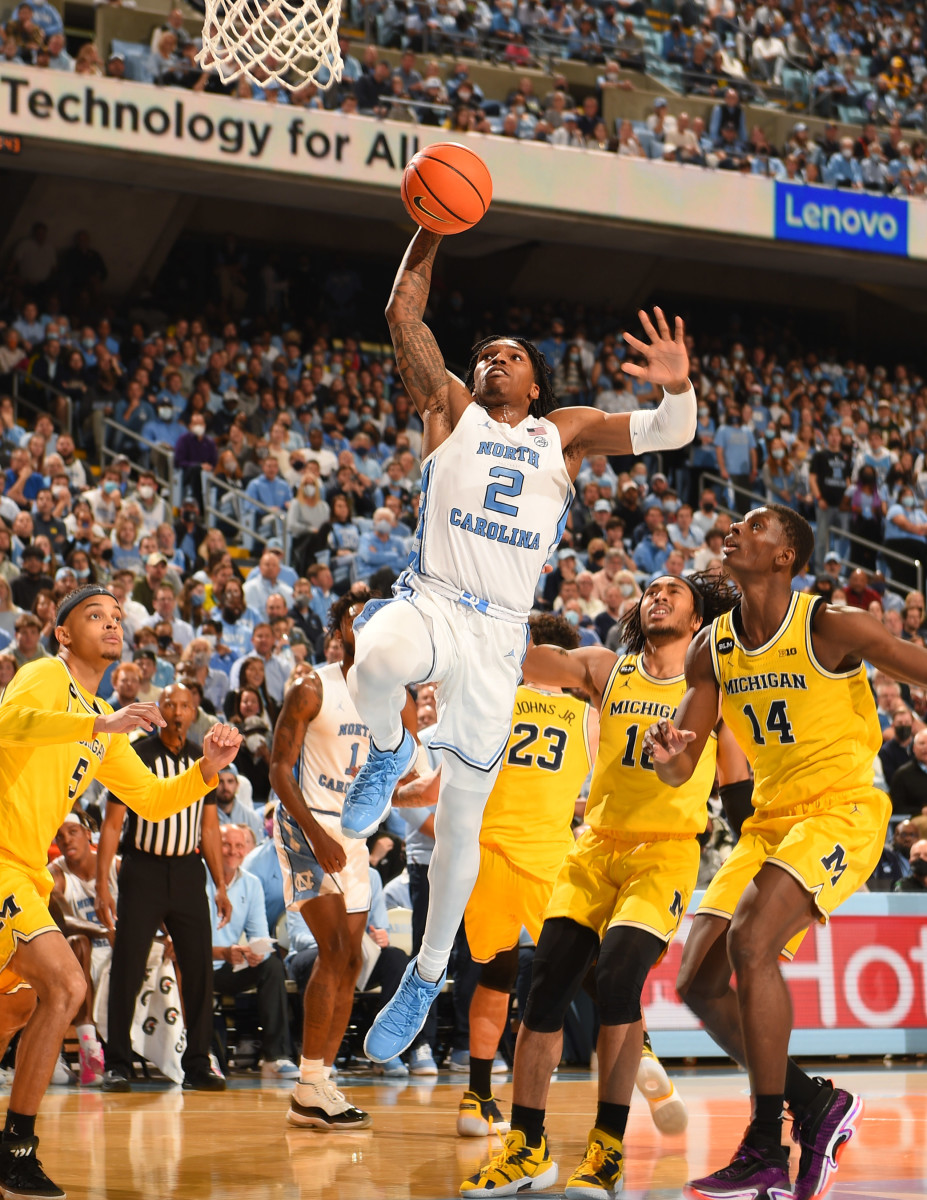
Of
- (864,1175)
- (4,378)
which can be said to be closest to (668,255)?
(4,378)

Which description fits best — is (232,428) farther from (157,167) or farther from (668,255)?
(668,255)

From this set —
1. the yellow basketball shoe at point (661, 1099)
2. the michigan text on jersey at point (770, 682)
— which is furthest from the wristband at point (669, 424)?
the yellow basketball shoe at point (661, 1099)

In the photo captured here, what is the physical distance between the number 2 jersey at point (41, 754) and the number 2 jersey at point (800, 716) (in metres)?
2.45

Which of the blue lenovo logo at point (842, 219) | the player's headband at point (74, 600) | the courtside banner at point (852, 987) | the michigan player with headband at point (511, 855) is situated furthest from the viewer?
the blue lenovo logo at point (842, 219)

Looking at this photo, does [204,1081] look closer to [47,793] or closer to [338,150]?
[47,793]

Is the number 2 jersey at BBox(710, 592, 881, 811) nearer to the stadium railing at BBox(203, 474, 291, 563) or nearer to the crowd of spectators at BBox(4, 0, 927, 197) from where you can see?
the stadium railing at BBox(203, 474, 291, 563)

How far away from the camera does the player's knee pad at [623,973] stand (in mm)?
5668

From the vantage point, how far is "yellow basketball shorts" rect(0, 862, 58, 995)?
5578mm

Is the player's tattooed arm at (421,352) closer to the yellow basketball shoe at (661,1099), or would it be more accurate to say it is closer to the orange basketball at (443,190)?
the orange basketball at (443,190)

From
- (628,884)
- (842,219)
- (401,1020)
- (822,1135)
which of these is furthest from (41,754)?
(842,219)

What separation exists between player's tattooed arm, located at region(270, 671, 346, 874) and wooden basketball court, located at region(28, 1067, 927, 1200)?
131 cm

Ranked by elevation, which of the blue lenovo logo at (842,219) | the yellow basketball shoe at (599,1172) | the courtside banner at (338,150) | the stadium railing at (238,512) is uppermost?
the blue lenovo logo at (842,219)

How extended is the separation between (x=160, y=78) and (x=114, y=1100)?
14.0m

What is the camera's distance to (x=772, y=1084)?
Result: 5.19m
